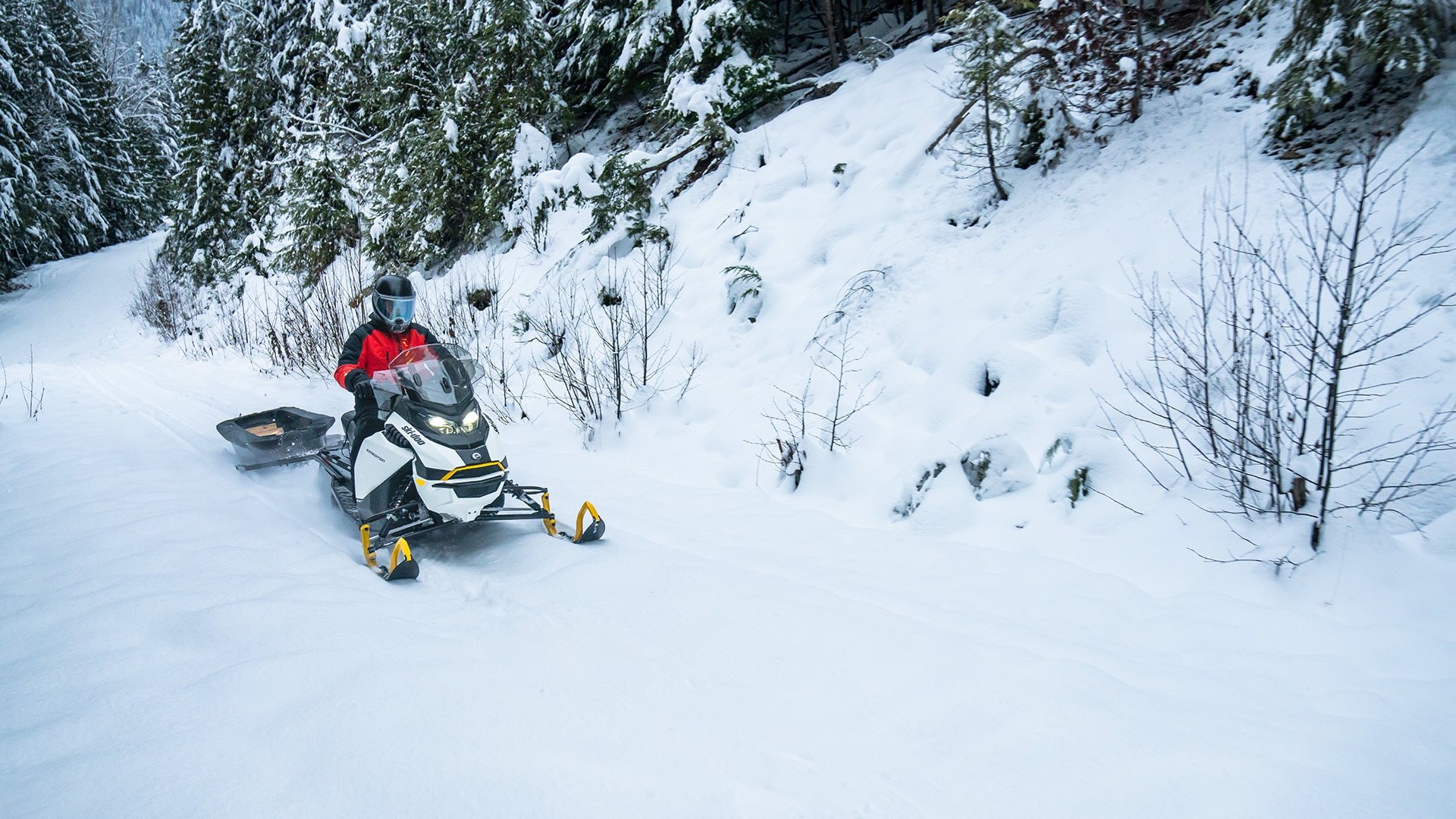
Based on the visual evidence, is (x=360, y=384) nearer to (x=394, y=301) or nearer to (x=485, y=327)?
(x=394, y=301)

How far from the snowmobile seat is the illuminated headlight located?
2.38 meters

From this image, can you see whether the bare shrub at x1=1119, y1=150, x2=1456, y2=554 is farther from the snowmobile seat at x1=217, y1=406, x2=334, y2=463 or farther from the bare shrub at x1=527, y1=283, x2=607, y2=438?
the snowmobile seat at x1=217, y1=406, x2=334, y2=463

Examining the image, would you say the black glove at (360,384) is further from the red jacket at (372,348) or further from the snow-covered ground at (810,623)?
the snow-covered ground at (810,623)

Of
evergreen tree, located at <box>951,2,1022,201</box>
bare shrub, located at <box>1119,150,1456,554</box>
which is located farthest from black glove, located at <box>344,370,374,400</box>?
evergreen tree, located at <box>951,2,1022,201</box>

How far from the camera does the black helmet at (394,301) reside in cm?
402

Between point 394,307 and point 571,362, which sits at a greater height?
point 394,307

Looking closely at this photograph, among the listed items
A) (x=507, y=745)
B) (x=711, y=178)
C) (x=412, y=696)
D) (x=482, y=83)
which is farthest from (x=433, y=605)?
(x=482, y=83)

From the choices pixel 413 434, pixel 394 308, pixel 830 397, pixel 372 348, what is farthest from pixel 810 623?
pixel 372 348

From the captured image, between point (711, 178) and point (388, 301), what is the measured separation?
19.7ft

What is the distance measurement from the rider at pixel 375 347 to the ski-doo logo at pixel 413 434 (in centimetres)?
42

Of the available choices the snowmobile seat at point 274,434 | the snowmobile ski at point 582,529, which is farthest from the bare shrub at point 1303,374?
the snowmobile seat at point 274,434

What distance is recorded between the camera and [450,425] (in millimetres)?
3627

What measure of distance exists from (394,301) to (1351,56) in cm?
667

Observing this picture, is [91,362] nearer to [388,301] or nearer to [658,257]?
[658,257]
